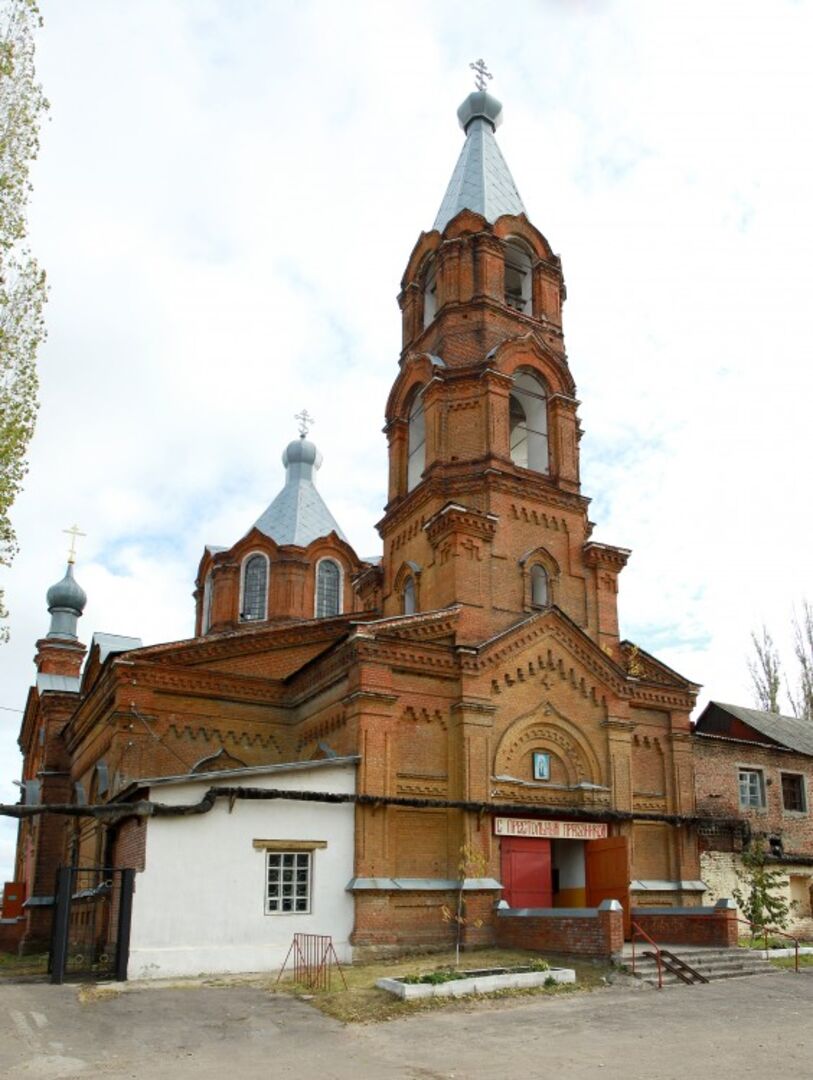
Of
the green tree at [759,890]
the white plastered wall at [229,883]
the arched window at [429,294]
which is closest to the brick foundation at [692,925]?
the green tree at [759,890]

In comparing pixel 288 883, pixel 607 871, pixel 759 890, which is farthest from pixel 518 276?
pixel 288 883

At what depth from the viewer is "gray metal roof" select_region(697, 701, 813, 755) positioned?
89.2 ft

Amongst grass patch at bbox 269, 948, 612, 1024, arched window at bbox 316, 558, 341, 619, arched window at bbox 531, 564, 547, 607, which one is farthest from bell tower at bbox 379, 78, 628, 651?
Answer: arched window at bbox 316, 558, 341, 619

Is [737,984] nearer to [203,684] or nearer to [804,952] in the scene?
[804,952]

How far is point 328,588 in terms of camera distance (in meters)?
31.3

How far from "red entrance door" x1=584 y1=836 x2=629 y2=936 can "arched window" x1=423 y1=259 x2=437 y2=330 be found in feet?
42.5

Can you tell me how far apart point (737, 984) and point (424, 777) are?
20.7 feet

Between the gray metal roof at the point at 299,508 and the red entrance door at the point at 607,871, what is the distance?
1431 centimetres

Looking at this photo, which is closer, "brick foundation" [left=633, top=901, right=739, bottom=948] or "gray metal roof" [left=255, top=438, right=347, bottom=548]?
"brick foundation" [left=633, top=901, right=739, bottom=948]

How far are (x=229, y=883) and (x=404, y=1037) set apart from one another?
5.77 metres

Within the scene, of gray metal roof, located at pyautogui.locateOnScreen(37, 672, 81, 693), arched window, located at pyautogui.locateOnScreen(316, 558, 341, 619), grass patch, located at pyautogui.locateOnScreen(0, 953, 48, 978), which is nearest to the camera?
grass patch, located at pyautogui.locateOnScreen(0, 953, 48, 978)

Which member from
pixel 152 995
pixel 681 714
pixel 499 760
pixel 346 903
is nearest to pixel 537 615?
pixel 499 760

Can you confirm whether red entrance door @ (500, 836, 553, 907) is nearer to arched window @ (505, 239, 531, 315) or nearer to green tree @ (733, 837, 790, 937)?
green tree @ (733, 837, 790, 937)

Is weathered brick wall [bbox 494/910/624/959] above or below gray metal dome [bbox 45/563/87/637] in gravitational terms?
below
